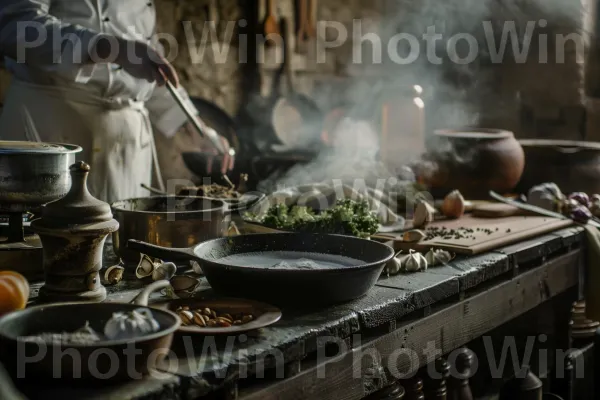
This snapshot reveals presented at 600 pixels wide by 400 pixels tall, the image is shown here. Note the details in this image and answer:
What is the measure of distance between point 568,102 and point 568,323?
2.13 meters

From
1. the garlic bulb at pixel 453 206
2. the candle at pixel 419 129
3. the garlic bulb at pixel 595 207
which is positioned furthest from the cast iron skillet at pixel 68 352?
the garlic bulb at pixel 595 207

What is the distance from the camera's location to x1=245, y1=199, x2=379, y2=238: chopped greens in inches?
106

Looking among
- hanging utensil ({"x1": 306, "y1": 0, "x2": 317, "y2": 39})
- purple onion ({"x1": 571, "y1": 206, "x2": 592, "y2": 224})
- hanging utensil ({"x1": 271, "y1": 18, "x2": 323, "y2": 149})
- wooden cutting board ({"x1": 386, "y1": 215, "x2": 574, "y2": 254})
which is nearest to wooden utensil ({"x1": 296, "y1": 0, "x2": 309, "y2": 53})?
hanging utensil ({"x1": 306, "y1": 0, "x2": 317, "y2": 39})

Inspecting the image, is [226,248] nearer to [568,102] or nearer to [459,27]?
[568,102]

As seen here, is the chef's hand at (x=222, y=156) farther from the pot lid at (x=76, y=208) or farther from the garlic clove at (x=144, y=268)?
the pot lid at (x=76, y=208)

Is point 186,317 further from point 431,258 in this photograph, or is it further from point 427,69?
point 427,69

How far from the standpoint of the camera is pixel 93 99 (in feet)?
12.7

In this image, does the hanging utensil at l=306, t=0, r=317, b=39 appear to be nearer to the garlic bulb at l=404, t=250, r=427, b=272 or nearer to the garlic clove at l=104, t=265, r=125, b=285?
the garlic bulb at l=404, t=250, r=427, b=272

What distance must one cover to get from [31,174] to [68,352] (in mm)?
799

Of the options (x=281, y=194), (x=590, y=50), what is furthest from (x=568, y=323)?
(x=590, y=50)

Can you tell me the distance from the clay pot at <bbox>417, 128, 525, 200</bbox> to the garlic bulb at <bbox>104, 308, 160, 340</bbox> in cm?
256

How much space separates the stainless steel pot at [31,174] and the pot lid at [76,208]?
0.79ft

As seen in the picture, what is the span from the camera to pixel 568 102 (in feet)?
17.7

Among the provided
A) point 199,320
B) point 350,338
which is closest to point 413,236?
point 350,338
